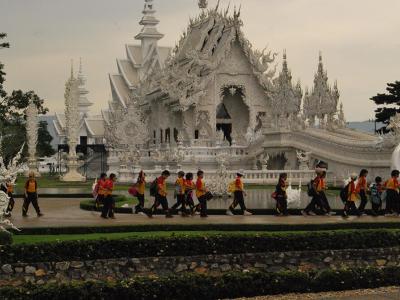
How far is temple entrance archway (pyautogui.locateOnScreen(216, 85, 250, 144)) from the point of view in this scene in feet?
174

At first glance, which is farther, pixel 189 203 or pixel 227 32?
pixel 227 32

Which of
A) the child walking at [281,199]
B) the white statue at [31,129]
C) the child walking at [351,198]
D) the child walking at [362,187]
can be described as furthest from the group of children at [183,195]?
the white statue at [31,129]

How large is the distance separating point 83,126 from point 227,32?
141ft

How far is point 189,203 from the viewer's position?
20406 millimetres

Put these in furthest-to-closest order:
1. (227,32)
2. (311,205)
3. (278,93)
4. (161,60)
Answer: (161,60)
(227,32)
(278,93)
(311,205)

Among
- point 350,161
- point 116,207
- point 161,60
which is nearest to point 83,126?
point 161,60

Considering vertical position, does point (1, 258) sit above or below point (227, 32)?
below

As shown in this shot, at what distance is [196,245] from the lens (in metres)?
14.6

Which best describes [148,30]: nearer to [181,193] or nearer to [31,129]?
[31,129]

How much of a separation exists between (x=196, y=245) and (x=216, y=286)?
123 cm

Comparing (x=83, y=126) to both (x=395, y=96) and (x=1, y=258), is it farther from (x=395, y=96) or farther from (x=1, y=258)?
(x=1, y=258)

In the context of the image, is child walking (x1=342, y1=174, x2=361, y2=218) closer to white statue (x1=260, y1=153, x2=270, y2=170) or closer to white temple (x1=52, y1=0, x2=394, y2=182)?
white temple (x1=52, y1=0, x2=394, y2=182)

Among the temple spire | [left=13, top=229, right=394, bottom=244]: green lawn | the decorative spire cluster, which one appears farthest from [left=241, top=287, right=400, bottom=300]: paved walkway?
the temple spire

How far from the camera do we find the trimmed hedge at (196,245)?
533 inches
